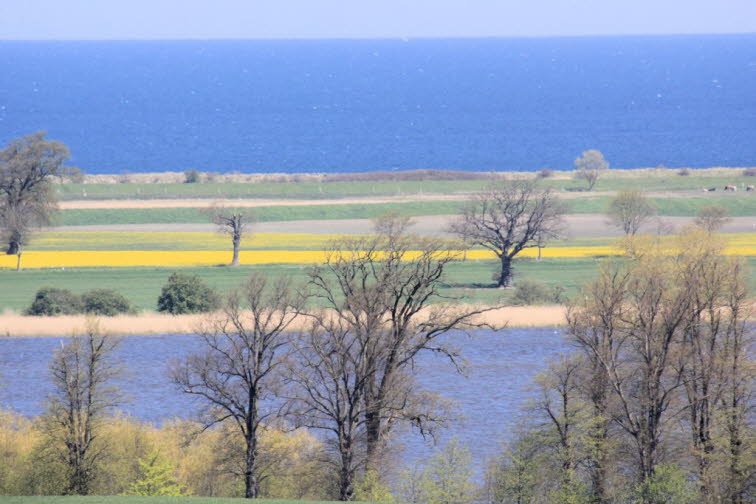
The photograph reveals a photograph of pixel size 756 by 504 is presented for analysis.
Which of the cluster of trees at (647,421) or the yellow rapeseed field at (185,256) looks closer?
the cluster of trees at (647,421)

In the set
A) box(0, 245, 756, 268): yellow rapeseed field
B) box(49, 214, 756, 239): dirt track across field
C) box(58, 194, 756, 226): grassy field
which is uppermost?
box(58, 194, 756, 226): grassy field

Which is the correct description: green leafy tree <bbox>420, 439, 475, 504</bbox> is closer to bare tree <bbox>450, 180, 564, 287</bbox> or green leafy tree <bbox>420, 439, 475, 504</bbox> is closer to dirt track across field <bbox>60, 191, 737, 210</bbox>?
bare tree <bbox>450, 180, 564, 287</bbox>

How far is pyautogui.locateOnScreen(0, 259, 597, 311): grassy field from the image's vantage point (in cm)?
5947

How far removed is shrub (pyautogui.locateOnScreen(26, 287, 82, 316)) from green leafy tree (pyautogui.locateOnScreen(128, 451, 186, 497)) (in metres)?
24.9

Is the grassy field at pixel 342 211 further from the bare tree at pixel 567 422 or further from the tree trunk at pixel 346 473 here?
the tree trunk at pixel 346 473

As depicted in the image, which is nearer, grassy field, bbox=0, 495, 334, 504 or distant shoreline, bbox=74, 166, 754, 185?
grassy field, bbox=0, 495, 334, 504

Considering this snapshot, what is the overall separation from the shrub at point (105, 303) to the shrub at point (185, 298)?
1.68 metres

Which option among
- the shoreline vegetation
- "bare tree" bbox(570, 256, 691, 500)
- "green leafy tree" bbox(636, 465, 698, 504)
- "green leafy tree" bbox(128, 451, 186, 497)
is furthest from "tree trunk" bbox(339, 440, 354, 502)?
the shoreline vegetation

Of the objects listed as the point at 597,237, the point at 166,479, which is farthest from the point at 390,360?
the point at 597,237

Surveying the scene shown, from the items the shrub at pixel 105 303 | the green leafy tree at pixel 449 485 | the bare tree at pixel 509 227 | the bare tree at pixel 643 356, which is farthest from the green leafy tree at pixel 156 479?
the bare tree at pixel 509 227

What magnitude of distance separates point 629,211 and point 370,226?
16.2 metres

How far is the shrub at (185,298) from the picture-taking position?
56.2 metres

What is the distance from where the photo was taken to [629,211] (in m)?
73.8

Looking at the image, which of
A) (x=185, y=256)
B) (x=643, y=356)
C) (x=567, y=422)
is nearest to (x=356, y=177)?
(x=185, y=256)
